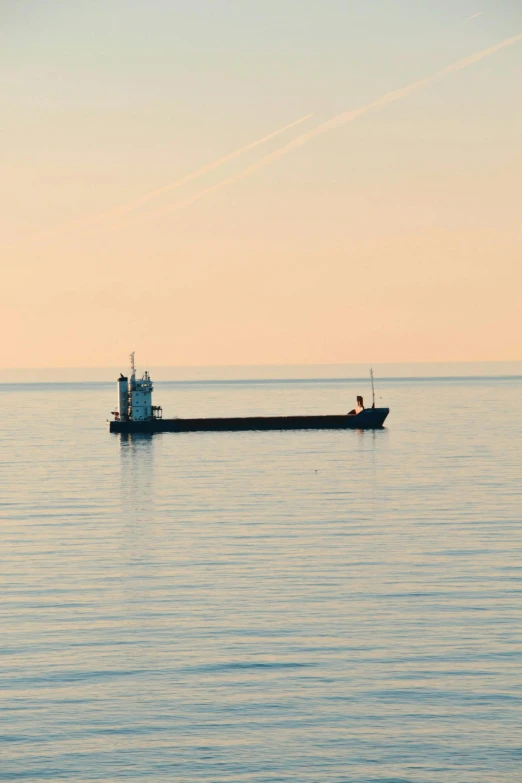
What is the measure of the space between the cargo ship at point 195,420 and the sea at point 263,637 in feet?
254

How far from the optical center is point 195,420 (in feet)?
542

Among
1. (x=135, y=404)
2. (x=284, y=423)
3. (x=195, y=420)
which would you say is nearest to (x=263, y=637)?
(x=135, y=404)

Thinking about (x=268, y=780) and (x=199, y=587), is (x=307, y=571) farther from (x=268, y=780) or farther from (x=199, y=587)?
(x=268, y=780)

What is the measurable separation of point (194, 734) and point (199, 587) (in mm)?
17152

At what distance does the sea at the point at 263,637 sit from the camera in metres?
25.1

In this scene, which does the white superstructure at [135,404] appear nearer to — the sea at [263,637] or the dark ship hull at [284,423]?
the dark ship hull at [284,423]

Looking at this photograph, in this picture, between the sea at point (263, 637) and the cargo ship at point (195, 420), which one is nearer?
the sea at point (263, 637)

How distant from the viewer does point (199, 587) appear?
142 ft

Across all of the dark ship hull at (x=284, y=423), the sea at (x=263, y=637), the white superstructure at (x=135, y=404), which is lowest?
the sea at (x=263, y=637)

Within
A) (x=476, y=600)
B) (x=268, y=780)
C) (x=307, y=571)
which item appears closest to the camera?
(x=268, y=780)

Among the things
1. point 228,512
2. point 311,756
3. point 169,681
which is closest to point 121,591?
point 169,681

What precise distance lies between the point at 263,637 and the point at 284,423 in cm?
13555

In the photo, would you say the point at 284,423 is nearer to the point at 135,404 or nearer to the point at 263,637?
the point at 135,404

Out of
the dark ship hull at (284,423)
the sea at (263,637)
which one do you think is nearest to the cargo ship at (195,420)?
the dark ship hull at (284,423)
